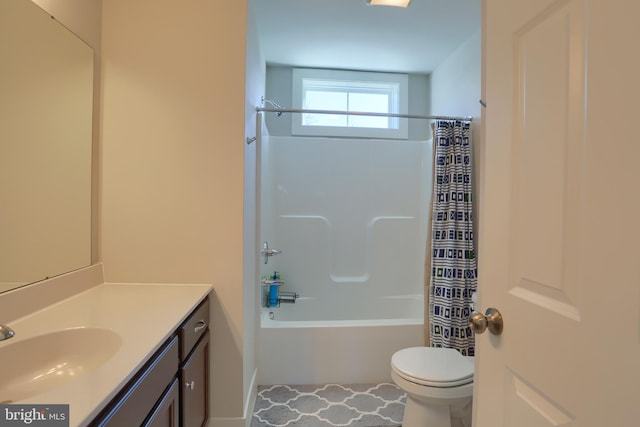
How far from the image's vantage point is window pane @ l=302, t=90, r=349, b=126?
2953 mm

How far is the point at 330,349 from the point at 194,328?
3.51 ft

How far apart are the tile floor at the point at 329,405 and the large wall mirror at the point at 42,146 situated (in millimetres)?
1291

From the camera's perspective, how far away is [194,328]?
1.38 meters

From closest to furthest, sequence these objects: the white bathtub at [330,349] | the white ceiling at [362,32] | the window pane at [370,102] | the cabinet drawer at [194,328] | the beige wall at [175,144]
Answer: the cabinet drawer at [194,328] < the beige wall at [175,144] < the white ceiling at [362,32] < the white bathtub at [330,349] < the window pane at [370,102]

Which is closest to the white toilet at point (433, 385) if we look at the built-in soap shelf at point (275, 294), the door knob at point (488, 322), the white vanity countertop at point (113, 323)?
the door knob at point (488, 322)

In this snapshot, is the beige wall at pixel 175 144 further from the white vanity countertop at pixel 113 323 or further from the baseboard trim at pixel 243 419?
the white vanity countertop at pixel 113 323

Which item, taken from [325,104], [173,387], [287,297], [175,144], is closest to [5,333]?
[173,387]

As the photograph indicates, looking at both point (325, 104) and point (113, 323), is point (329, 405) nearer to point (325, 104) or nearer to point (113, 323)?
point (113, 323)

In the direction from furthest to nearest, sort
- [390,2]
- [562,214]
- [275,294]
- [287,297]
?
[287,297] < [275,294] < [390,2] < [562,214]

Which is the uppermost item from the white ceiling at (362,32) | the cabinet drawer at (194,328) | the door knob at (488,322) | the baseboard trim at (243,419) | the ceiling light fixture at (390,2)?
the white ceiling at (362,32)

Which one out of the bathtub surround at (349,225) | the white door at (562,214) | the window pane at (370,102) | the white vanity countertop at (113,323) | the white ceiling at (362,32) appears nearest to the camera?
A: the white door at (562,214)

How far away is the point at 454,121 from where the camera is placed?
219cm

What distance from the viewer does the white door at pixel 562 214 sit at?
519 mm

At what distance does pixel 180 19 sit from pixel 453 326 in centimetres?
229
